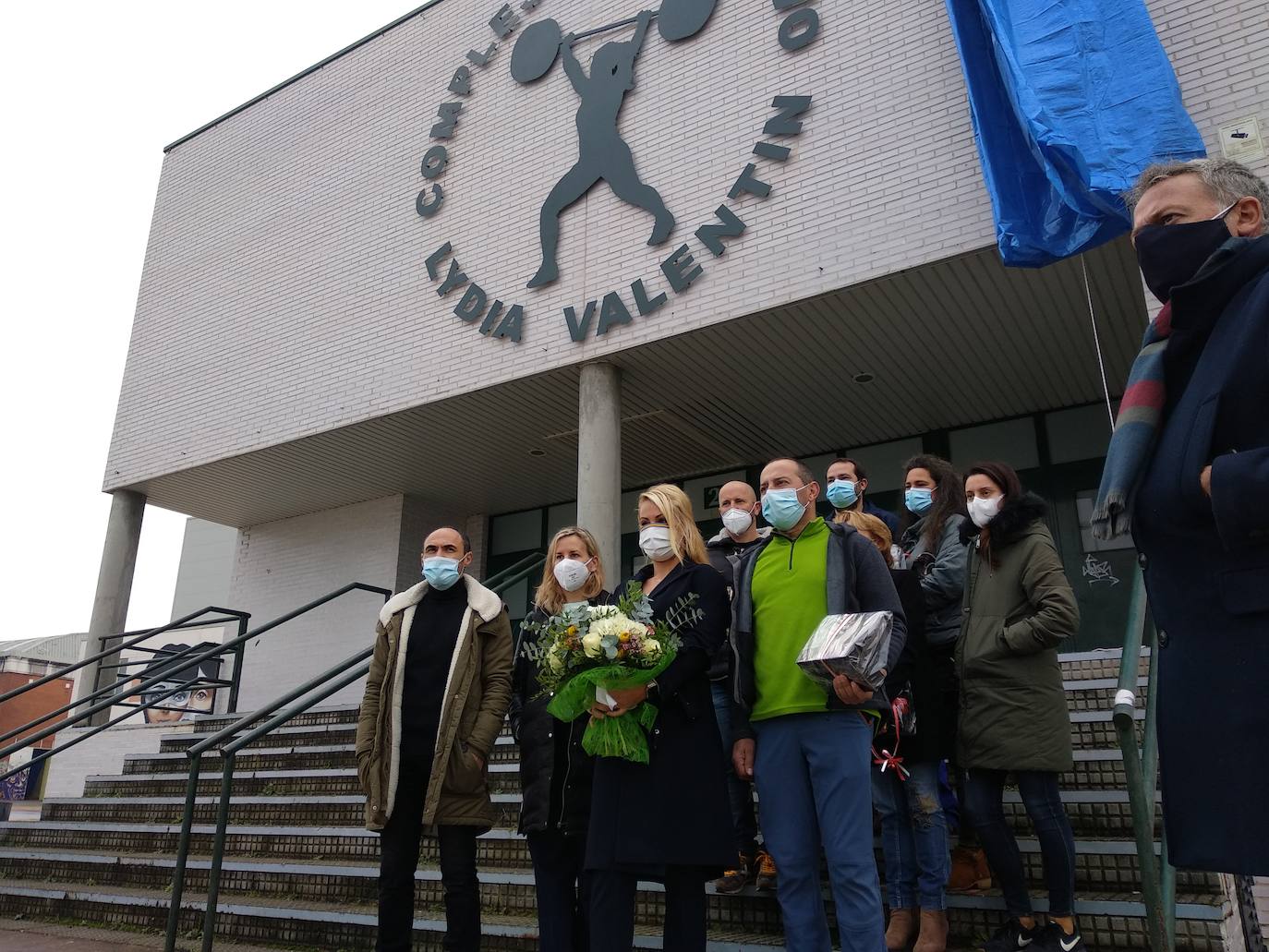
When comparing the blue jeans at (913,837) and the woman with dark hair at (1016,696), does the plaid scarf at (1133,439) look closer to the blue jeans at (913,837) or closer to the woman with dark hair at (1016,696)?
the woman with dark hair at (1016,696)

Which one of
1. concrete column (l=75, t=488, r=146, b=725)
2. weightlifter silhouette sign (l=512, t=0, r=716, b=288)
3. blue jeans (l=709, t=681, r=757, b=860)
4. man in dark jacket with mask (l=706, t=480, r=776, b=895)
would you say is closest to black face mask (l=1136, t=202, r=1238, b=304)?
man in dark jacket with mask (l=706, t=480, r=776, b=895)

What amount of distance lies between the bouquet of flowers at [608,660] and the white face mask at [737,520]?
→ 861 millimetres

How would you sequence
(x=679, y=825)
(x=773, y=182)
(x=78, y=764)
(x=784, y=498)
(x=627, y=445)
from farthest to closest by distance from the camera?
(x=78, y=764) → (x=627, y=445) → (x=773, y=182) → (x=784, y=498) → (x=679, y=825)

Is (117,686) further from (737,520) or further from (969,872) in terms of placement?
(969,872)

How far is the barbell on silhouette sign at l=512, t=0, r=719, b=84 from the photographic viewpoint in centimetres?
884

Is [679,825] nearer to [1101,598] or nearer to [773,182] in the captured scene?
[773,182]

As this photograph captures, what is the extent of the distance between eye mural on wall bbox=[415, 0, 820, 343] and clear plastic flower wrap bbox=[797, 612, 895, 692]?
18.3 ft

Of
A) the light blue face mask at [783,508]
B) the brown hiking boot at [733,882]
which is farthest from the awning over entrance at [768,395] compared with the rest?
the brown hiking boot at [733,882]

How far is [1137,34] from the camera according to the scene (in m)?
5.90

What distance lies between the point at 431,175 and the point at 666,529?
311 inches

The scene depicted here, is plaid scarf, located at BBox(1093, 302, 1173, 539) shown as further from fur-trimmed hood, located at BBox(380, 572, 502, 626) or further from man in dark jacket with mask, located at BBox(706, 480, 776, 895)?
fur-trimmed hood, located at BBox(380, 572, 502, 626)

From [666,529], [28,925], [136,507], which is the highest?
[136,507]

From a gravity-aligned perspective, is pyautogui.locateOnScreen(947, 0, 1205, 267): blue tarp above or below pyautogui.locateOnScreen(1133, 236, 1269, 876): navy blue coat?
above


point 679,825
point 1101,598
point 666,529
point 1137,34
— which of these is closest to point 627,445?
point 1101,598
